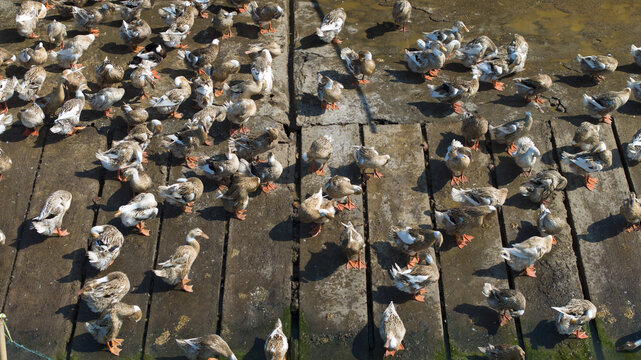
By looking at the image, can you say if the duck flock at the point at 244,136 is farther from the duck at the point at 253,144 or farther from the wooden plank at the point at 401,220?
the wooden plank at the point at 401,220

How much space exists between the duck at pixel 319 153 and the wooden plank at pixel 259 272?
1.19ft

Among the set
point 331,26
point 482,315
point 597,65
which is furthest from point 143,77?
point 597,65

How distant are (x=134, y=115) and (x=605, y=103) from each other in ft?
27.2

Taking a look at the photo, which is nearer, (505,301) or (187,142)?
(505,301)

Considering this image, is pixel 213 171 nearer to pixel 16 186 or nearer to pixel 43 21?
pixel 16 186

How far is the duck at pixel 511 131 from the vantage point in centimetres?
1069

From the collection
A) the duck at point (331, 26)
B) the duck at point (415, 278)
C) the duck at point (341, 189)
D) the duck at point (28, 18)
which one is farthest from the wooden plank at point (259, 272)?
the duck at point (28, 18)

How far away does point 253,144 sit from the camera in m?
10.7

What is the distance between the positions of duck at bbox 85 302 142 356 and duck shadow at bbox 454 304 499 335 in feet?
15.3

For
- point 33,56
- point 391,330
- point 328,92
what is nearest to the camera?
point 391,330

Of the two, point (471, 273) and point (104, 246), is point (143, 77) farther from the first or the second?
point (471, 273)

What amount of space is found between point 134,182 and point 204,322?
266cm

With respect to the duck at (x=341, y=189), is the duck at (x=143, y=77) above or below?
above

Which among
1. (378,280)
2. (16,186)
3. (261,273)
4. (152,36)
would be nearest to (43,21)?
(152,36)
